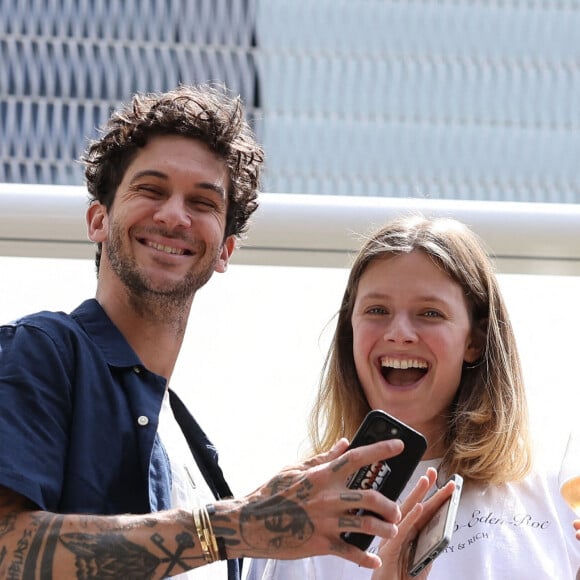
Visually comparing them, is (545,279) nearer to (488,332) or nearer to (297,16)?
(488,332)

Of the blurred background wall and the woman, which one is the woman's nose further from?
the blurred background wall

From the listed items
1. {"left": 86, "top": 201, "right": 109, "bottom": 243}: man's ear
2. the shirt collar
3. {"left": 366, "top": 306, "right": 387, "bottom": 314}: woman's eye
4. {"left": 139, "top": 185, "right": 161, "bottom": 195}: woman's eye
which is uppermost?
{"left": 139, "top": 185, "right": 161, "bottom": 195}: woman's eye

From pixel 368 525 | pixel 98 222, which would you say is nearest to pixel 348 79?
pixel 98 222

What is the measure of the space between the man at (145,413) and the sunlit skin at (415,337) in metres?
0.49

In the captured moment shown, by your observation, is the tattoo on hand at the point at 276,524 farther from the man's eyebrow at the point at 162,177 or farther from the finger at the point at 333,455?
the man's eyebrow at the point at 162,177

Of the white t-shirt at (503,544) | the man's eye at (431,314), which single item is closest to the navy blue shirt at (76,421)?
the white t-shirt at (503,544)

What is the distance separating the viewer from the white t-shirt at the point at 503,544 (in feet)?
10.3

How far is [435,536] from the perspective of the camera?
270cm

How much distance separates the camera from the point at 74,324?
3.09m

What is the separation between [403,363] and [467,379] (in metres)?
0.26

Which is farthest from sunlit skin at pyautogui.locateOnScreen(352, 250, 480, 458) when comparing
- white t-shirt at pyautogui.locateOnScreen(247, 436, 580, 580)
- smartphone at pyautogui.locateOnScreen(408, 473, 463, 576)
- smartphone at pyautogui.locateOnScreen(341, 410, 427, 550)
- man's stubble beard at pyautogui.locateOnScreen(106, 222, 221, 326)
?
smartphone at pyautogui.locateOnScreen(341, 410, 427, 550)

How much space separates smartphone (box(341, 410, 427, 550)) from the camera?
8.32 ft

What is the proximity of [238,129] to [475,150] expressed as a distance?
948cm

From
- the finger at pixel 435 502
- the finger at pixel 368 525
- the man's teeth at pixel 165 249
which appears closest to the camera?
the finger at pixel 368 525
